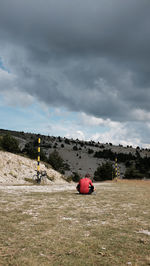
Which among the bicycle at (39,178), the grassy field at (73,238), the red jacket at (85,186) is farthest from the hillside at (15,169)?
the grassy field at (73,238)

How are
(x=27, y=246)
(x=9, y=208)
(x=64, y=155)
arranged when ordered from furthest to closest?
(x=64, y=155) < (x=9, y=208) < (x=27, y=246)

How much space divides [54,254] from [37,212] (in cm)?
293

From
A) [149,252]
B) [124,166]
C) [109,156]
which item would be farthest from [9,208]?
[109,156]

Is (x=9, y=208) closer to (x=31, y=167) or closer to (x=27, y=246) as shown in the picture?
(x=27, y=246)

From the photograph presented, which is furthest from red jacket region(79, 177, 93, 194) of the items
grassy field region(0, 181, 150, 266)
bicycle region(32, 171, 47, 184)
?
bicycle region(32, 171, 47, 184)

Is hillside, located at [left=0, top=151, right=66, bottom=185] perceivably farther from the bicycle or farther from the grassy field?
the grassy field

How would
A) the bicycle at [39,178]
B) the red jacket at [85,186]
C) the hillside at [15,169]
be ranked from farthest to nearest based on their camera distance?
the hillside at [15,169] → the bicycle at [39,178] → the red jacket at [85,186]

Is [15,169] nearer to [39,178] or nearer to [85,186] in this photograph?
[39,178]

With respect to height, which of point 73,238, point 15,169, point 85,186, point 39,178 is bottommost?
point 39,178

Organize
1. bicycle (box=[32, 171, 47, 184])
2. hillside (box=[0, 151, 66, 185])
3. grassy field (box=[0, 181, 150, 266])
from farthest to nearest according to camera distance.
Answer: hillside (box=[0, 151, 66, 185]), bicycle (box=[32, 171, 47, 184]), grassy field (box=[0, 181, 150, 266])

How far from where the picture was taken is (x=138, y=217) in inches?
219

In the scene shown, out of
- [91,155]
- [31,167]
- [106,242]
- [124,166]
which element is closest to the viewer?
[106,242]

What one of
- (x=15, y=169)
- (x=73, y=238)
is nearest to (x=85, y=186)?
(x=73, y=238)

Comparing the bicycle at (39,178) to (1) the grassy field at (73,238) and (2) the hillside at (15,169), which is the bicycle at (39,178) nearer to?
(2) the hillside at (15,169)
